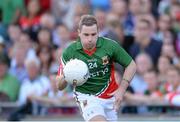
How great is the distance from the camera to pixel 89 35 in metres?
8.27

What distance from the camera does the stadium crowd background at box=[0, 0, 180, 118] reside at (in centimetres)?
1191

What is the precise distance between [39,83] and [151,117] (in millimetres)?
2280

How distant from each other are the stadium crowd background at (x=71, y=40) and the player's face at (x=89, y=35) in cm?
333

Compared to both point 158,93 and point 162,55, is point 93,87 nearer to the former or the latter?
point 158,93

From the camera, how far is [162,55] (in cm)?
1244

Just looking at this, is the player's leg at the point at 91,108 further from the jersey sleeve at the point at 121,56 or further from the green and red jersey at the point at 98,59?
the jersey sleeve at the point at 121,56

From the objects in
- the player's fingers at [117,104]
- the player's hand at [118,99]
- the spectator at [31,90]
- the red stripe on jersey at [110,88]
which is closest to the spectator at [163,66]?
the spectator at [31,90]

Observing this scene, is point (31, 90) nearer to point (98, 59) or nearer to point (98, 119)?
point (98, 59)

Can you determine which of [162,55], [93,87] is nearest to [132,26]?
[162,55]

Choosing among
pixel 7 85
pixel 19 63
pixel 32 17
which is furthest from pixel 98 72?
pixel 32 17

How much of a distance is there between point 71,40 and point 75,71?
5.71m

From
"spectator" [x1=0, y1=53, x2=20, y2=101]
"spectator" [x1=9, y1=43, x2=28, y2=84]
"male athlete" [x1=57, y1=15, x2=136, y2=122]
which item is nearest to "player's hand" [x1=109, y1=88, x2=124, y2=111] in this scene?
"male athlete" [x1=57, y1=15, x2=136, y2=122]

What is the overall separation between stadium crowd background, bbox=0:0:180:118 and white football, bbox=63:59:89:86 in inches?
136

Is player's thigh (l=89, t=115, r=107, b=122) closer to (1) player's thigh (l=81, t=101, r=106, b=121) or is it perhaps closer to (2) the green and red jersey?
(1) player's thigh (l=81, t=101, r=106, b=121)
